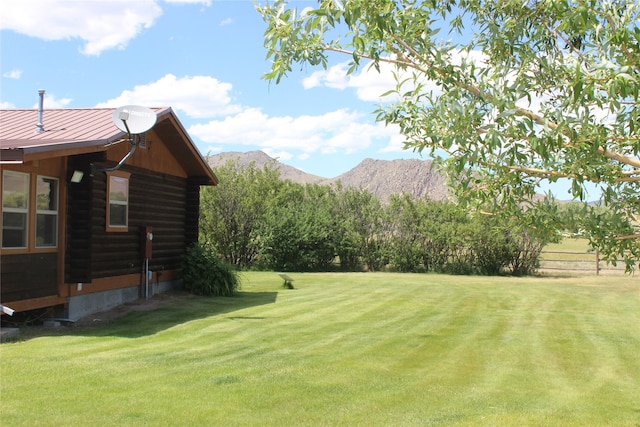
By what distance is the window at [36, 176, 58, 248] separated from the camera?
10.2 metres

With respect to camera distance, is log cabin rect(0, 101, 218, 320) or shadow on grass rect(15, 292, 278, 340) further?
shadow on grass rect(15, 292, 278, 340)

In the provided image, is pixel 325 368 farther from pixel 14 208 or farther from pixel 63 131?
pixel 63 131

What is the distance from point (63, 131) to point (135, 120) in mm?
1753

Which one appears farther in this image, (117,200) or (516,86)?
(117,200)

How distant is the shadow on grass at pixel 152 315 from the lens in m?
9.86

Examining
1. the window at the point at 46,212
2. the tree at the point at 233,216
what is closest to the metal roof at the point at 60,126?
the window at the point at 46,212

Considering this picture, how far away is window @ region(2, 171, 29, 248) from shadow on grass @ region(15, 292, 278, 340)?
4.81 feet

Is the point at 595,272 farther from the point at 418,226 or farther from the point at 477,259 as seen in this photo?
the point at 418,226

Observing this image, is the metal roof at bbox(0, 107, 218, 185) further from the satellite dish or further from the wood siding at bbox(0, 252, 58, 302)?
the wood siding at bbox(0, 252, 58, 302)

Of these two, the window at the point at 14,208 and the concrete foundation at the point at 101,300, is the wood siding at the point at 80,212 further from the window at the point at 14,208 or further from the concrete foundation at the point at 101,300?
the window at the point at 14,208

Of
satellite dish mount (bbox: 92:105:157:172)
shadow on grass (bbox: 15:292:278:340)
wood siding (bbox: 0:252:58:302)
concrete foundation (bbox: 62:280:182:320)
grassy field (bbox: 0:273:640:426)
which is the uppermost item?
satellite dish mount (bbox: 92:105:157:172)

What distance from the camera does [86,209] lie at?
1102cm

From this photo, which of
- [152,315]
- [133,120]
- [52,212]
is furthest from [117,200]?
[152,315]

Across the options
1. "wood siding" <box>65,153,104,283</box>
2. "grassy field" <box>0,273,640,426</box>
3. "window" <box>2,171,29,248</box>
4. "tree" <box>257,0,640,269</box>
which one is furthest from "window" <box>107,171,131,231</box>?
"tree" <box>257,0,640,269</box>
